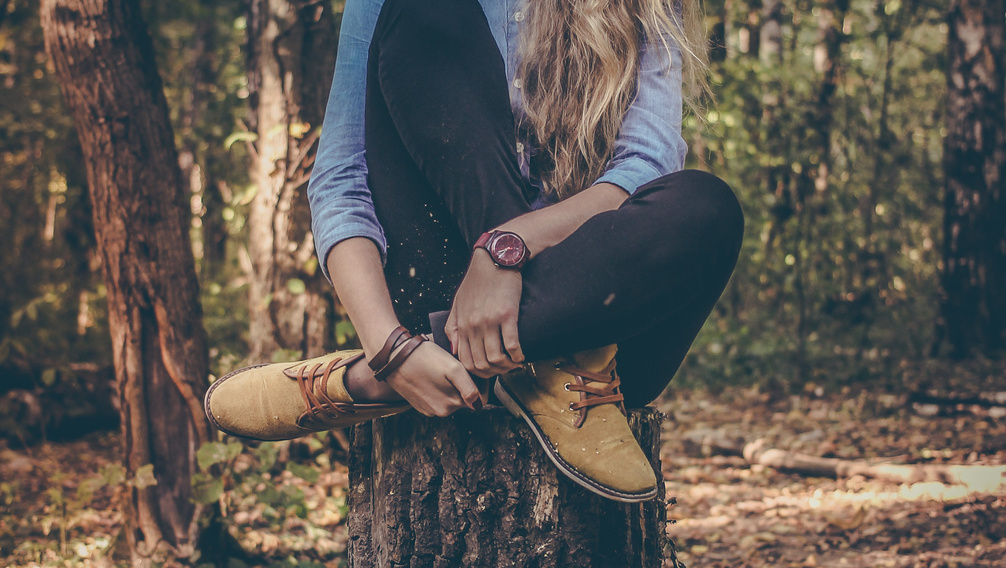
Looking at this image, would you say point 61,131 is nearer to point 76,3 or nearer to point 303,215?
point 303,215

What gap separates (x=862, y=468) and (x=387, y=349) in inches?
114

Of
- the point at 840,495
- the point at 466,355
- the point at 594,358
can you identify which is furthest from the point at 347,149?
the point at 840,495

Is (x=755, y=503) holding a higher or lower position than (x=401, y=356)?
lower

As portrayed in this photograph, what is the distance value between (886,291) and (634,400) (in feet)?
17.1

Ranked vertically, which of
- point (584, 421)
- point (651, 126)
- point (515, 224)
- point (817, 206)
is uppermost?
point (817, 206)

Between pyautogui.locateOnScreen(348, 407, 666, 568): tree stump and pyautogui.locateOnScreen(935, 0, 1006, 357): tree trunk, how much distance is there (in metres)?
5.73

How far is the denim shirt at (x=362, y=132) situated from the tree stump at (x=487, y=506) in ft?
1.47

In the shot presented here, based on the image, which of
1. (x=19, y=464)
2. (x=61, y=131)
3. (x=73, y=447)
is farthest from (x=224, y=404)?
(x=61, y=131)

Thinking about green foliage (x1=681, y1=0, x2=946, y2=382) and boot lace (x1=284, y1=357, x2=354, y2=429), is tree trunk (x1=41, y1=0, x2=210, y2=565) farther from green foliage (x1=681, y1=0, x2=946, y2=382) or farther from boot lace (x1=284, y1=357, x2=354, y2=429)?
green foliage (x1=681, y1=0, x2=946, y2=382)

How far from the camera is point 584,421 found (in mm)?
1518

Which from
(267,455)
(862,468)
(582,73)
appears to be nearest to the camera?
(582,73)

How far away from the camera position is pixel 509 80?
1.82 m

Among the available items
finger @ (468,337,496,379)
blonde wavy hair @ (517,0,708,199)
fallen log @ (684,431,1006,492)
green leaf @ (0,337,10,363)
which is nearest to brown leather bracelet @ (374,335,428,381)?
finger @ (468,337,496,379)

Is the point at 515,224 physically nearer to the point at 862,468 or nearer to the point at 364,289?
the point at 364,289
